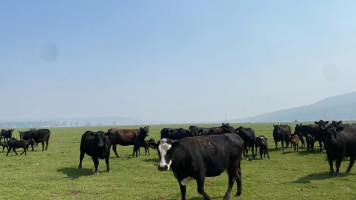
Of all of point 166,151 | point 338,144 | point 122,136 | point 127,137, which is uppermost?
point 166,151

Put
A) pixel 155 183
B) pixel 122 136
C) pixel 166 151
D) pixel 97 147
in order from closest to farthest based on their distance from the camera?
pixel 166 151 < pixel 155 183 < pixel 97 147 < pixel 122 136

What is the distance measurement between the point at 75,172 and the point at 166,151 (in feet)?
34.5

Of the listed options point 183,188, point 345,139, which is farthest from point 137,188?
point 345,139

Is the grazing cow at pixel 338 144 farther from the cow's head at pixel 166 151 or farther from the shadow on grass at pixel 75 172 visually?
the shadow on grass at pixel 75 172

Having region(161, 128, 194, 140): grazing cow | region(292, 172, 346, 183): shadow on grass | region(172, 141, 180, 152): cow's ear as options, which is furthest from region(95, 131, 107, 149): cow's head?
region(292, 172, 346, 183): shadow on grass

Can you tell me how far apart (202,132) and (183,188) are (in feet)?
52.9

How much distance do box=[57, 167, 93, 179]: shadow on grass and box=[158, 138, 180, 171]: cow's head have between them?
8.79m

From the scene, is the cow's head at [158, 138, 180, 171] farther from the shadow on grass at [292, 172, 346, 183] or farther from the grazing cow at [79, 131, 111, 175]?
the grazing cow at [79, 131, 111, 175]

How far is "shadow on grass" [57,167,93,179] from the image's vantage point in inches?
615

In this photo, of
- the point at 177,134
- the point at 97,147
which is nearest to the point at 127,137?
the point at 177,134

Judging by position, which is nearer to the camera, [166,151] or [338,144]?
[166,151]

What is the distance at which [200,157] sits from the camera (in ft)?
29.6

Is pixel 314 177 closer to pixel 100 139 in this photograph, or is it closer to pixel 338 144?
Result: pixel 338 144

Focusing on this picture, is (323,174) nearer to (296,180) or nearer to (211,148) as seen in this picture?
(296,180)
